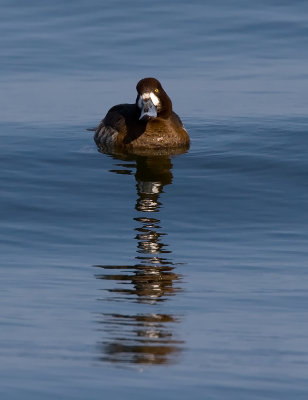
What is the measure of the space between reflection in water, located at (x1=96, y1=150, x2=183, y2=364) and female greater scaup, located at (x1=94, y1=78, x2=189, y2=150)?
5.99 feet

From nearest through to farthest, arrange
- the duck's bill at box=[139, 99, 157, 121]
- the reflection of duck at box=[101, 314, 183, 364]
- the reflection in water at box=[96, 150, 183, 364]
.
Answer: the reflection of duck at box=[101, 314, 183, 364]
the reflection in water at box=[96, 150, 183, 364]
the duck's bill at box=[139, 99, 157, 121]

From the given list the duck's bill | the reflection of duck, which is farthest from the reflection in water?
the duck's bill

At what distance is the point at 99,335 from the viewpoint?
819 cm

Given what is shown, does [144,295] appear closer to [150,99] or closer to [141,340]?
[141,340]

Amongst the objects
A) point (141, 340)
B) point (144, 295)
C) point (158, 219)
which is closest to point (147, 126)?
point (158, 219)

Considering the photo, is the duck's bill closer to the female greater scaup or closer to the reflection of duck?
the female greater scaup

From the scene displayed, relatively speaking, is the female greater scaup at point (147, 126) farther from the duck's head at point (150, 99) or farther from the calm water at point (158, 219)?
the calm water at point (158, 219)

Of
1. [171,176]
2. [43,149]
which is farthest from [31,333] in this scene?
[43,149]

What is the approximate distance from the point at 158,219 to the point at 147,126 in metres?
3.63

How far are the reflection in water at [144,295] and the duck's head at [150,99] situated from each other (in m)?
1.85

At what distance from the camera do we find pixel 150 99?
1540 centimetres

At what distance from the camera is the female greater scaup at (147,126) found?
15.5 m

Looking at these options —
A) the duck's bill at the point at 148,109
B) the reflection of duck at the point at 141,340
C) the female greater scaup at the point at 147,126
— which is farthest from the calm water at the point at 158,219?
the duck's bill at the point at 148,109

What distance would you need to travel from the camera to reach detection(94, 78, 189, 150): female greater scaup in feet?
50.7
